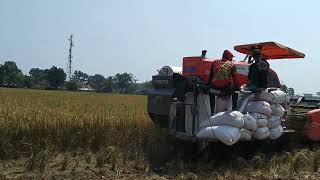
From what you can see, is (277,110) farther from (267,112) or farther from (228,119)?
(228,119)

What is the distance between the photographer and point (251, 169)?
9320 millimetres

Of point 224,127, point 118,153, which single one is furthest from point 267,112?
point 118,153

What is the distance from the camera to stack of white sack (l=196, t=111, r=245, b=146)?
8.91 m

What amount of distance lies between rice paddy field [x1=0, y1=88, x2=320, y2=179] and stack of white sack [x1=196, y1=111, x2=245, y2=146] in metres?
0.61

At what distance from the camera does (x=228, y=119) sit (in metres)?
9.19

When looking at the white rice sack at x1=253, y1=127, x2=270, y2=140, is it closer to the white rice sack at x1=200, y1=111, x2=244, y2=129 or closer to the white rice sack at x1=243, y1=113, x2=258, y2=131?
the white rice sack at x1=243, y1=113, x2=258, y2=131

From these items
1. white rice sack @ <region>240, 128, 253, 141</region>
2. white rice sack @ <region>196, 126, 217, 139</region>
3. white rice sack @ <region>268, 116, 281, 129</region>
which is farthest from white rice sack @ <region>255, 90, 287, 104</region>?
white rice sack @ <region>196, 126, 217, 139</region>

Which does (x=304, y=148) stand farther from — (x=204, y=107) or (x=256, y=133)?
(x=204, y=107)

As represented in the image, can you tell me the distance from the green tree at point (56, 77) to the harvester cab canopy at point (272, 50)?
73.6 metres

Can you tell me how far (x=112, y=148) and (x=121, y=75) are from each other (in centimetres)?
9064

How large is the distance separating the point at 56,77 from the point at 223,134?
253ft

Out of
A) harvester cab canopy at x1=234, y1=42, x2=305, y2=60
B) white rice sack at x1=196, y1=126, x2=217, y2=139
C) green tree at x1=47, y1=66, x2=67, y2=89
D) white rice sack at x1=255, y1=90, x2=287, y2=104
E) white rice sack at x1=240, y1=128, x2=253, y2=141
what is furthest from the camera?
green tree at x1=47, y1=66, x2=67, y2=89

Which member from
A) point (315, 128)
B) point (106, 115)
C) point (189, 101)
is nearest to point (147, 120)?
point (106, 115)

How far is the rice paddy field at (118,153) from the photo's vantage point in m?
8.62
